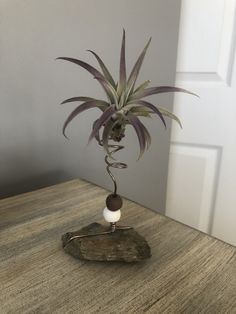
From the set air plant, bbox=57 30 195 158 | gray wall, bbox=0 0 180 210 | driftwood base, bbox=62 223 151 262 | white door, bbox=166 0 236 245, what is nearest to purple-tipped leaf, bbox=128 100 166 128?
air plant, bbox=57 30 195 158

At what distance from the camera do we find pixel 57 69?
87 cm

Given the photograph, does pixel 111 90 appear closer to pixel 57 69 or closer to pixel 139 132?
pixel 139 132

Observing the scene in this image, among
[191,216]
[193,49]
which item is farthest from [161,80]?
[191,216]

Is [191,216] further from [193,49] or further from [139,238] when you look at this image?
[139,238]

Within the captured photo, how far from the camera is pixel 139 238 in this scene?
0.58 m

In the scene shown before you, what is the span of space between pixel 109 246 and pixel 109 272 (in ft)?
0.15

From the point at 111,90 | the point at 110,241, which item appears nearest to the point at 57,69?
the point at 111,90

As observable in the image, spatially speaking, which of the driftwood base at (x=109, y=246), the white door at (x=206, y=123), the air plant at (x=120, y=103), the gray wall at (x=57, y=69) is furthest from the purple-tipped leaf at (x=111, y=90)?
the white door at (x=206, y=123)

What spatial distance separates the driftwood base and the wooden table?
1 centimetres

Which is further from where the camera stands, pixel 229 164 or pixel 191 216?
pixel 191 216

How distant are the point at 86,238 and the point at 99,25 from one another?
64 centimetres

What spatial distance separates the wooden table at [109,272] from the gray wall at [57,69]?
21cm

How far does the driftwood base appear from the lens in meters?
0.54

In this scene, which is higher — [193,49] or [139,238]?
[193,49]
